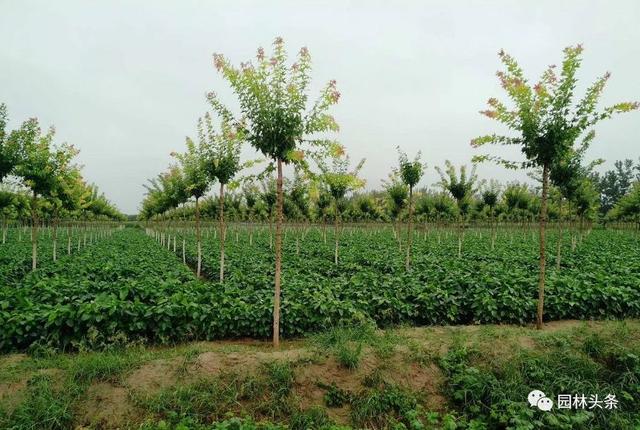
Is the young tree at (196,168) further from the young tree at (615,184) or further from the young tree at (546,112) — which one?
the young tree at (615,184)

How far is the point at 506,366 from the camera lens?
588cm

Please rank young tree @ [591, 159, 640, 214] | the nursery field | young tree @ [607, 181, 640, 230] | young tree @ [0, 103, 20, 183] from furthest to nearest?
young tree @ [591, 159, 640, 214]
young tree @ [607, 181, 640, 230]
young tree @ [0, 103, 20, 183]
the nursery field

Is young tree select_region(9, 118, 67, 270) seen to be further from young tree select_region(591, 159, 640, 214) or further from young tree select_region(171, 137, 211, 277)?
young tree select_region(591, 159, 640, 214)

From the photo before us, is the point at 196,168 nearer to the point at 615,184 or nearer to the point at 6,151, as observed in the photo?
the point at 6,151

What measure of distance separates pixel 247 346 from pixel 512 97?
7.10 metres

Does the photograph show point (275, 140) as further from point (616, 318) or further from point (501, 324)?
point (616, 318)

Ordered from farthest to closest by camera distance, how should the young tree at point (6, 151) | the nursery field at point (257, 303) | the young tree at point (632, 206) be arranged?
the young tree at point (632, 206) < the young tree at point (6, 151) < the nursery field at point (257, 303)

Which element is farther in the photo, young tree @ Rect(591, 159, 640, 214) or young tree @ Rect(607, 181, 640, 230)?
young tree @ Rect(591, 159, 640, 214)

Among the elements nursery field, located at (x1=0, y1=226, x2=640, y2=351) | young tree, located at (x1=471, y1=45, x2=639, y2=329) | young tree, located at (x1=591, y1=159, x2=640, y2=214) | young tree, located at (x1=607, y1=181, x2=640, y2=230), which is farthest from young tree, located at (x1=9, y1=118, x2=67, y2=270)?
young tree, located at (x1=591, y1=159, x2=640, y2=214)

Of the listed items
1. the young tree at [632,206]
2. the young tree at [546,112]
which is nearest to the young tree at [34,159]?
the young tree at [546,112]

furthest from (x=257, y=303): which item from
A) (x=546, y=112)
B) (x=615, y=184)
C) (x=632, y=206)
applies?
(x=615, y=184)

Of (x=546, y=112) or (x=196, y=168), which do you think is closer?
(x=546, y=112)

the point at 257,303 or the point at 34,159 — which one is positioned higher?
the point at 34,159

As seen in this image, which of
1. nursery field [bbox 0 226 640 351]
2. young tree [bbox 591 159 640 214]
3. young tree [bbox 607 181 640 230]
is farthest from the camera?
young tree [bbox 591 159 640 214]
